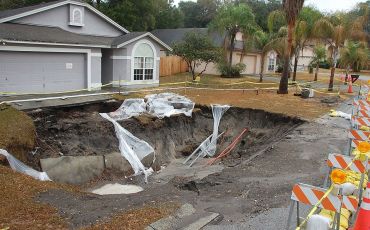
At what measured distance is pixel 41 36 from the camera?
1980 centimetres

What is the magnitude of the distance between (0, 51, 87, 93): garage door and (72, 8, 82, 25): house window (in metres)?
3.45

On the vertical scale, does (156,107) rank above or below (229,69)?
below

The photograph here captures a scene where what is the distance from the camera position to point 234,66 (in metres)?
36.4

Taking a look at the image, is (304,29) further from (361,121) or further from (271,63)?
(361,121)

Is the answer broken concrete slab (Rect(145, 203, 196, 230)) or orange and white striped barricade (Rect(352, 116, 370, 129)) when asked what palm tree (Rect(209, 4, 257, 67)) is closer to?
orange and white striped barricade (Rect(352, 116, 370, 129))

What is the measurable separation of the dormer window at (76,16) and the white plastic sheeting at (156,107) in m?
9.53

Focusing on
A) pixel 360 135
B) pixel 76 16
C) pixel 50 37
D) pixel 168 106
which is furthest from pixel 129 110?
pixel 76 16

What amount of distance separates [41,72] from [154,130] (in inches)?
332

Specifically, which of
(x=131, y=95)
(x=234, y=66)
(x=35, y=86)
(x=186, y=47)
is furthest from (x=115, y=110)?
(x=234, y=66)

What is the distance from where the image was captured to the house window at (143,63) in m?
25.2

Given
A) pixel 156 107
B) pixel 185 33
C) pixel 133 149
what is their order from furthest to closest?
pixel 185 33
pixel 156 107
pixel 133 149

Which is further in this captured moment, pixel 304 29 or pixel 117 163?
pixel 304 29

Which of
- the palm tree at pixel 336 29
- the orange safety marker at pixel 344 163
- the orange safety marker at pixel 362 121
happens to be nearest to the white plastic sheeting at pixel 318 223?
the orange safety marker at pixel 344 163

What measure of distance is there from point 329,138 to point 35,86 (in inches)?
610
